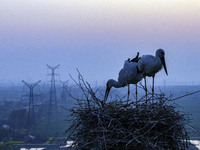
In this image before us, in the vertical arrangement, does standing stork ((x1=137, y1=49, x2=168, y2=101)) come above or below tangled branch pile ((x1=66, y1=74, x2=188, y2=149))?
above

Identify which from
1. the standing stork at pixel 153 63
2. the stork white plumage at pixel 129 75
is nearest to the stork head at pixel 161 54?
the standing stork at pixel 153 63

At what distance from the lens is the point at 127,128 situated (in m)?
→ 2.19

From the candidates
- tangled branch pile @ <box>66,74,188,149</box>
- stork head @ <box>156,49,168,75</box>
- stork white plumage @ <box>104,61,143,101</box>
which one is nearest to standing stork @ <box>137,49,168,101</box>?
stork head @ <box>156,49,168,75</box>

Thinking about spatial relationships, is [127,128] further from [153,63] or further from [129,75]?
[129,75]

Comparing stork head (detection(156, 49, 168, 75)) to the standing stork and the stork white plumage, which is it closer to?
the standing stork

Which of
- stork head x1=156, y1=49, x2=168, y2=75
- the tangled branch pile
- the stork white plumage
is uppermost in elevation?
stork head x1=156, y1=49, x2=168, y2=75

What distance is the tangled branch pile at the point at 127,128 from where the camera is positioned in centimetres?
204

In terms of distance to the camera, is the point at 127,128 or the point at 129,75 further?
the point at 129,75

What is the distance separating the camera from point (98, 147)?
2.08 m

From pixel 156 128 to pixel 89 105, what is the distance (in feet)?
2.75

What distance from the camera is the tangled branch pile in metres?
2.04

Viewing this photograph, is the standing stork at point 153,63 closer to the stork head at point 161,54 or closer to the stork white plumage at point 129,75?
the stork head at point 161,54

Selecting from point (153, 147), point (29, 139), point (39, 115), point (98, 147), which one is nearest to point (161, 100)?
point (153, 147)

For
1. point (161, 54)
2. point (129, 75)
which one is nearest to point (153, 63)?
point (161, 54)
